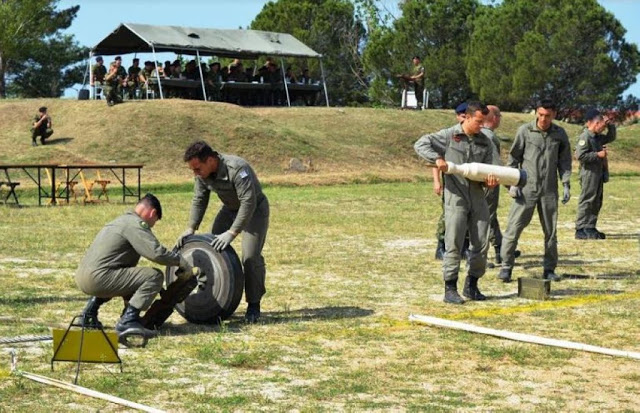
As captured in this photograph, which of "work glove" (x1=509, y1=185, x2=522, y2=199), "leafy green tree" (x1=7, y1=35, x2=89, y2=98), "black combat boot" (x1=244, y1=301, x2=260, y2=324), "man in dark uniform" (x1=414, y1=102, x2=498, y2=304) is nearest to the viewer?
"black combat boot" (x1=244, y1=301, x2=260, y2=324)

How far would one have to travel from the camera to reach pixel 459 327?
10203mm

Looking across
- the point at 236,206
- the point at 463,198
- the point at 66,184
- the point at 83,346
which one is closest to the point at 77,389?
the point at 83,346

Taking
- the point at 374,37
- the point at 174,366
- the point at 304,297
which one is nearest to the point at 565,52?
the point at 374,37

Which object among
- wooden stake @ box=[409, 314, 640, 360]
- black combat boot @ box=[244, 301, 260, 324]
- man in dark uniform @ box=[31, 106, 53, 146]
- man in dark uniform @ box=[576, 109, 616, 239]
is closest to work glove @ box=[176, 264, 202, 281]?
black combat boot @ box=[244, 301, 260, 324]

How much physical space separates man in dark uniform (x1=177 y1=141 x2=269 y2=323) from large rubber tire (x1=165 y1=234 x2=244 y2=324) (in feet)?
0.35

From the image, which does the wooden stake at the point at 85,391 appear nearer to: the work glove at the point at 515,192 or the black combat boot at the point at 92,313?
the black combat boot at the point at 92,313

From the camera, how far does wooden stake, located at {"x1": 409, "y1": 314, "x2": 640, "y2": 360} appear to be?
9180 millimetres

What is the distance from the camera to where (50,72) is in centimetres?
7388

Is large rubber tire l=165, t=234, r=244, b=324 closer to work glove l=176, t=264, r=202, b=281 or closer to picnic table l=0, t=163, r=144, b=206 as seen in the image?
work glove l=176, t=264, r=202, b=281

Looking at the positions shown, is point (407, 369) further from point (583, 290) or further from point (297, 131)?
Answer: point (297, 131)

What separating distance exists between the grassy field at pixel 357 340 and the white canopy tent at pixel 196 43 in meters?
27.4

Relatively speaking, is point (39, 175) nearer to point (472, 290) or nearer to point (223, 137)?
point (223, 137)

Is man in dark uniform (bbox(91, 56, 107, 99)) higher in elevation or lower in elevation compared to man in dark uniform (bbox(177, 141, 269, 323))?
higher

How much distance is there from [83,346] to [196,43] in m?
38.5
